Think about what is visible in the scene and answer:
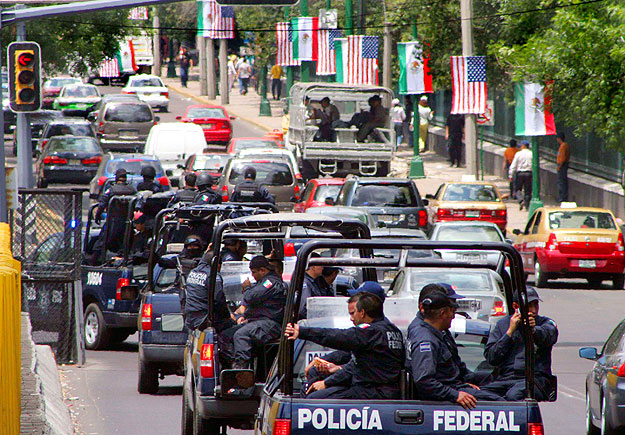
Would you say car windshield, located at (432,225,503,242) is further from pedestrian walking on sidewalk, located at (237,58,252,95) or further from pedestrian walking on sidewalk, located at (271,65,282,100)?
pedestrian walking on sidewalk, located at (237,58,252,95)

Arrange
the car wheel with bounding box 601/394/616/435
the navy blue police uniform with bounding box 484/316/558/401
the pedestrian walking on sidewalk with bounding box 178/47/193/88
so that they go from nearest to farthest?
the navy blue police uniform with bounding box 484/316/558/401 → the car wheel with bounding box 601/394/616/435 → the pedestrian walking on sidewalk with bounding box 178/47/193/88

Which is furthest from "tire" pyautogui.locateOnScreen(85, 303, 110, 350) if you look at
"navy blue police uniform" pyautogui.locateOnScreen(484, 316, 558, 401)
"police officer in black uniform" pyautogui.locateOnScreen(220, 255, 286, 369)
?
"navy blue police uniform" pyautogui.locateOnScreen(484, 316, 558, 401)

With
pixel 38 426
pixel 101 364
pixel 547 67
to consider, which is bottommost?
pixel 101 364

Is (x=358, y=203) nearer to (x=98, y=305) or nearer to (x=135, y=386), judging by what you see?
(x=98, y=305)

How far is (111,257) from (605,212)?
10.8 meters

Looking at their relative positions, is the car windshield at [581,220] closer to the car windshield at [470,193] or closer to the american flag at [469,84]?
the car windshield at [470,193]

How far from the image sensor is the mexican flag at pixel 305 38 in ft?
151

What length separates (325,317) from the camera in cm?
775

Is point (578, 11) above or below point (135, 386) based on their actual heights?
above

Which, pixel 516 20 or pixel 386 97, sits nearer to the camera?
pixel 516 20

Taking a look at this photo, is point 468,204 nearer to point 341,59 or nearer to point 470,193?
point 470,193

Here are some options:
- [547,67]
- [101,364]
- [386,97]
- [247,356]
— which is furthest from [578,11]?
[247,356]

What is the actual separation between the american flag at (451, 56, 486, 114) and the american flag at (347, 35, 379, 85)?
766cm

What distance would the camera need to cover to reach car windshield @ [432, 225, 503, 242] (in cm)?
2209
